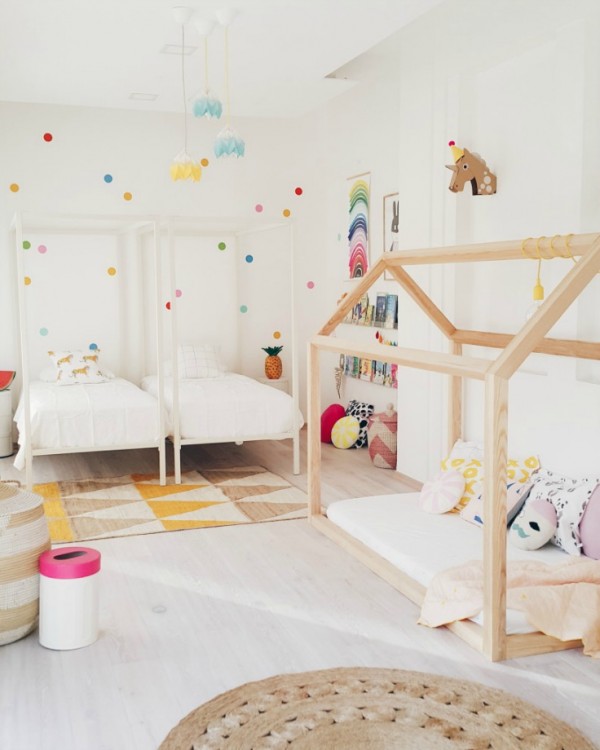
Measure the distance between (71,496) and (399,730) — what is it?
3035 mm

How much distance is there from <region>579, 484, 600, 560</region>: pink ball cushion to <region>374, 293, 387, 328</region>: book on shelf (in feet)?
9.42

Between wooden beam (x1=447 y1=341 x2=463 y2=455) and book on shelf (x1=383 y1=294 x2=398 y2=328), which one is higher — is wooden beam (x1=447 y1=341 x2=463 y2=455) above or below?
below

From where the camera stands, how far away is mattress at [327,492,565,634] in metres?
3.32

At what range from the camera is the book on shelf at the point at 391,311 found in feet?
19.3

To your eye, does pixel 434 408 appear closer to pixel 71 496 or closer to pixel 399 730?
pixel 71 496

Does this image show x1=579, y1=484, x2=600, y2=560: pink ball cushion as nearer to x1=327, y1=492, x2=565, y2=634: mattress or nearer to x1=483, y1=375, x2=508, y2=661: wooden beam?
x1=327, y1=492, x2=565, y2=634: mattress

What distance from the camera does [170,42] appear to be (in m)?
4.62

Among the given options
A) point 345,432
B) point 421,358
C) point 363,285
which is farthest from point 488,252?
point 345,432

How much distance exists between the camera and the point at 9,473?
5.52 m

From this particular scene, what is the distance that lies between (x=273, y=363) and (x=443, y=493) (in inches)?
123

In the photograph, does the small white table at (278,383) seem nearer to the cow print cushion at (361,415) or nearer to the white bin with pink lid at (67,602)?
the cow print cushion at (361,415)

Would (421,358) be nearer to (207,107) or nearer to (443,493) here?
(443,493)

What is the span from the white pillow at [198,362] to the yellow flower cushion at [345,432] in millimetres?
969

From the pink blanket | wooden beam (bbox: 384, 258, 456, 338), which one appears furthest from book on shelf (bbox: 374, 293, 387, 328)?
the pink blanket
